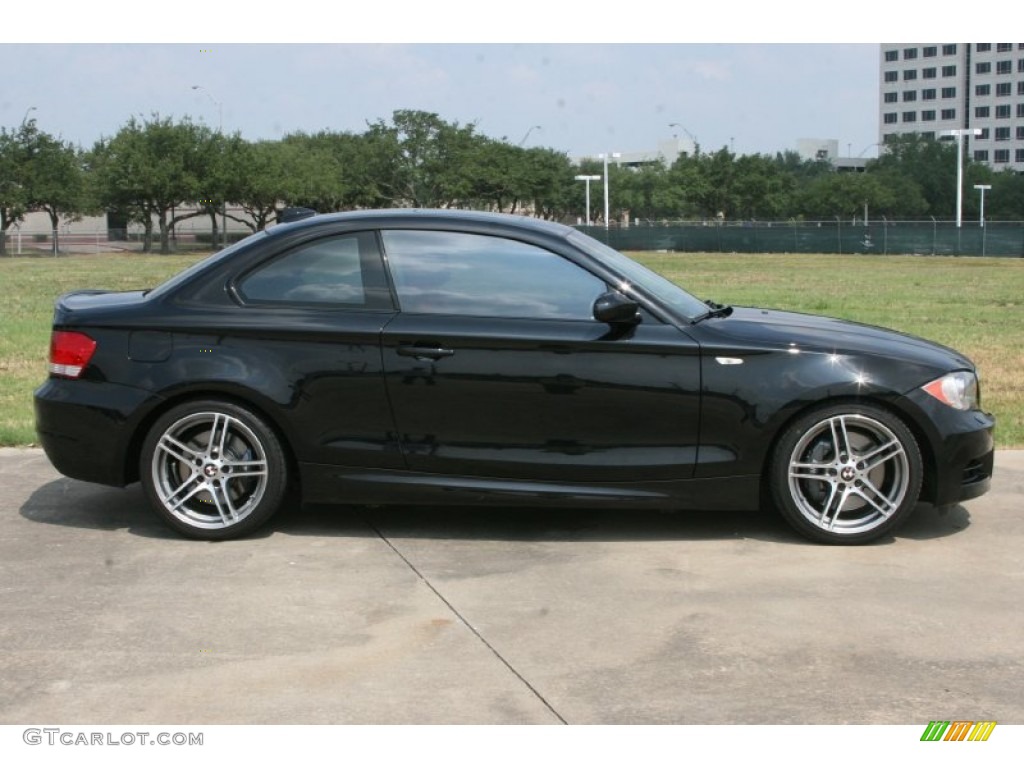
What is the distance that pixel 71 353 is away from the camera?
6016mm

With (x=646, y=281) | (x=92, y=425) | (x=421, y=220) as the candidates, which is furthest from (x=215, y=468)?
(x=646, y=281)

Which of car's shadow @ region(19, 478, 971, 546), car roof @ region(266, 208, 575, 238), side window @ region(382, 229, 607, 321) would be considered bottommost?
car's shadow @ region(19, 478, 971, 546)

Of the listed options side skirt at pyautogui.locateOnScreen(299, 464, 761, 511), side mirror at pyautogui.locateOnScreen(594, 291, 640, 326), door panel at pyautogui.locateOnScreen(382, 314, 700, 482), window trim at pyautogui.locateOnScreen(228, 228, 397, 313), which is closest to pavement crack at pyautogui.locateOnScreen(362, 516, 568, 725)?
side skirt at pyautogui.locateOnScreen(299, 464, 761, 511)

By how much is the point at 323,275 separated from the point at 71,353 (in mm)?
1248

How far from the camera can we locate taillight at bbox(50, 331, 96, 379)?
5984mm

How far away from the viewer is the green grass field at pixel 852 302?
10188 mm

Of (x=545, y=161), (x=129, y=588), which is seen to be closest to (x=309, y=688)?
(x=129, y=588)

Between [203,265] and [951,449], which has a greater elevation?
[203,265]

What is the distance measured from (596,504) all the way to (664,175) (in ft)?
290

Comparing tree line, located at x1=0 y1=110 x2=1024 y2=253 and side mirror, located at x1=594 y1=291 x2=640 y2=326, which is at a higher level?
tree line, located at x1=0 y1=110 x2=1024 y2=253

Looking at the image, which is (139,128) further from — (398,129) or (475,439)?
(475,439)

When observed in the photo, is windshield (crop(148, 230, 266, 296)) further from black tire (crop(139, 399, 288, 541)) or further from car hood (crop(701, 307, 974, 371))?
car hood (crop(701, 307, 974, 371))
